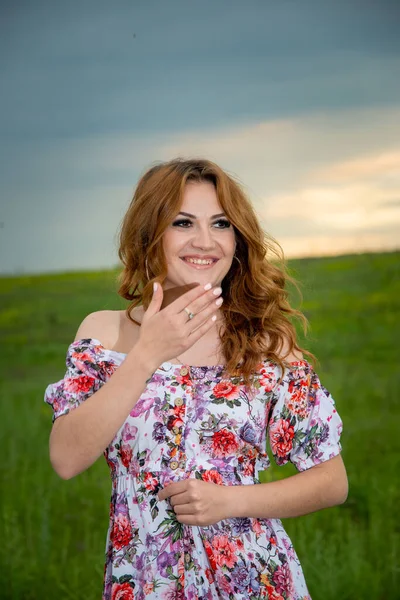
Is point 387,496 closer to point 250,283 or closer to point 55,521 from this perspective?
point 55,521

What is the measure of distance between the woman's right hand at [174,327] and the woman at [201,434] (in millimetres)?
23

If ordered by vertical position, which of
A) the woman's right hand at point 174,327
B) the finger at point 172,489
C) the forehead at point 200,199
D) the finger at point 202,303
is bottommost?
the finger at point 172,489

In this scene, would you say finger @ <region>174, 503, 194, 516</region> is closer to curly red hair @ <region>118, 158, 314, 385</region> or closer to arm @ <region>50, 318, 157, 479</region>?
arm @ <region>50, 318, 157, 479</region>

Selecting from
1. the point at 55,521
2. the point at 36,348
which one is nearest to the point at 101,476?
the point at 55,521

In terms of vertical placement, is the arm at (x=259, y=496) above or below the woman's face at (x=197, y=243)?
below

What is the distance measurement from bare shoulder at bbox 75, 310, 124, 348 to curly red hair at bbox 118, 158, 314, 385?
4 cm

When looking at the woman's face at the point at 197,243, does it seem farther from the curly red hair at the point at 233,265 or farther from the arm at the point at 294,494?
the arm at the point at 294,494

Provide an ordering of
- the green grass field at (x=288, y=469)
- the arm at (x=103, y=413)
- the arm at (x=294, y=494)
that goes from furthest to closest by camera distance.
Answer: the green grass field at (x=288, y=469)
the arm at (x=294, y=494)
the arm at (x=103, y=413)

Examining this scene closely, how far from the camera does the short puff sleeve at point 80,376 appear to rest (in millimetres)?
1479

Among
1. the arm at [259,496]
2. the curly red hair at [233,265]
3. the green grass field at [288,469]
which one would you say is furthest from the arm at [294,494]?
the green grass field at [288,469]

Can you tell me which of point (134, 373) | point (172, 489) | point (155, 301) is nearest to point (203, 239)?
point (155, 301)

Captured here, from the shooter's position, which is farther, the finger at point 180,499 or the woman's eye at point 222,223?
the woman's eye at point 222,223

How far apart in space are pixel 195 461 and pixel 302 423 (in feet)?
0.77

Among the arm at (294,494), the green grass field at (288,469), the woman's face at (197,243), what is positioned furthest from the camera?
the green grass field at (288,469)
